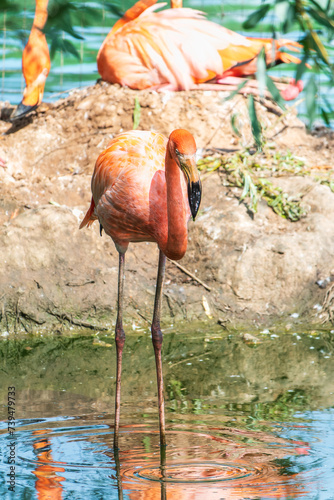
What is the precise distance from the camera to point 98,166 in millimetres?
3570

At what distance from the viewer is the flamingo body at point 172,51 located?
246 inches

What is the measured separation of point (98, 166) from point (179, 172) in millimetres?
827

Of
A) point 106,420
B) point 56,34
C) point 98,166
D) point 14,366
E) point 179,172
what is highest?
point 56,34

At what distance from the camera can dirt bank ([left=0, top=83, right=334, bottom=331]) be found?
15.9 ft

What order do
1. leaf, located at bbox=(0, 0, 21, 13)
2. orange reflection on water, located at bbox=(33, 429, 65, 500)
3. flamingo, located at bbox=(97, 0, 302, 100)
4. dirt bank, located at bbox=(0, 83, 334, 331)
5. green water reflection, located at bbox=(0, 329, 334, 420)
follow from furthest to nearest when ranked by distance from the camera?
flamingo, located at bbox=(97, 0, 302, 100), dirt bank, located at bbox=(0, 83, 334, 331), green water reflection, located at bbox=(0, 329, 334, 420), orange reflection on water, located at bbox=(33, 429, 65, 500), leaf, located at bbox=(0, 0, 21, 13)

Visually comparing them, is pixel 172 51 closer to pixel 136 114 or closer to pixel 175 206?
pixel 136 114

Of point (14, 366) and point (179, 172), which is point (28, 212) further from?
point (179, 172)

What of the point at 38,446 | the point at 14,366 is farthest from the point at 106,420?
the point at 14,366

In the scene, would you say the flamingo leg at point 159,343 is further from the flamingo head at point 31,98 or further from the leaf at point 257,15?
the flamingo head at point 31,98

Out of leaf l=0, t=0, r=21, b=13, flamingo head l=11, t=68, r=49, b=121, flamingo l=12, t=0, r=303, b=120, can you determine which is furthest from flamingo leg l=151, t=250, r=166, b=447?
flamingo head l=11, t=68, r=49, b=121

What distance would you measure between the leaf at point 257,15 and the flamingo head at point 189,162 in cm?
108

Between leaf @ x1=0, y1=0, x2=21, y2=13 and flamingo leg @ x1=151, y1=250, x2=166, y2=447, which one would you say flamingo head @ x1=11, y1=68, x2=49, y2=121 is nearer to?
flamingo leg @ x1=151, y1=250, x2=166, y2=447

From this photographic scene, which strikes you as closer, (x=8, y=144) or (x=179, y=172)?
(x=179, y=172)

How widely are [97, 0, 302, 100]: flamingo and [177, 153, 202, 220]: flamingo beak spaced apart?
3792 millimetres
